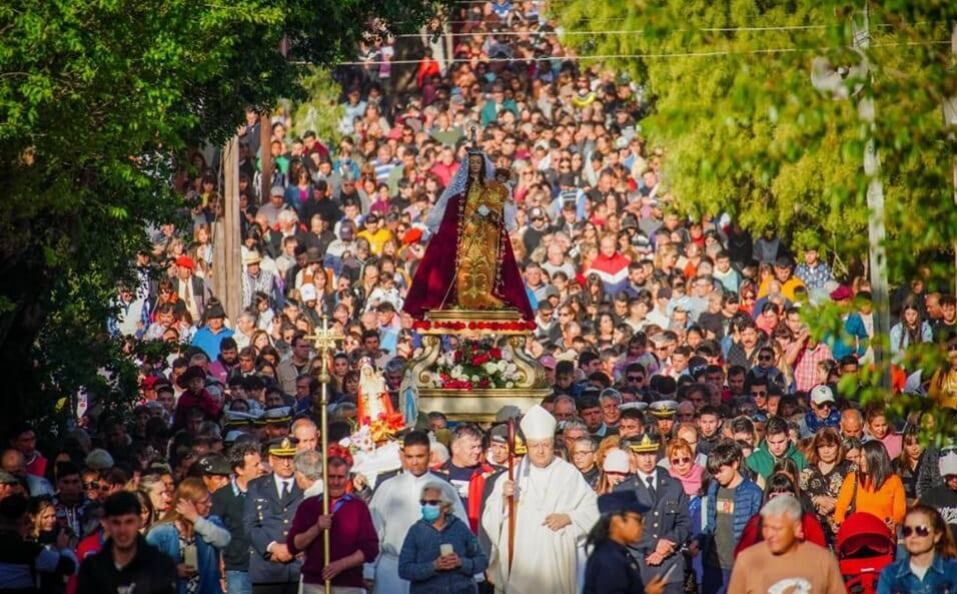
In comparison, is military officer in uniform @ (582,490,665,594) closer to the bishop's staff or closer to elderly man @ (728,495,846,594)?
elderly man @ (728,495,846,594)

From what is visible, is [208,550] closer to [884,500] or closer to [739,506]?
[739,506]

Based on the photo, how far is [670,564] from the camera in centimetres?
2069

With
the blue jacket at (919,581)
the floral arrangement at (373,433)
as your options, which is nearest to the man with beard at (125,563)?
Result: the blue jacket at (919,581)

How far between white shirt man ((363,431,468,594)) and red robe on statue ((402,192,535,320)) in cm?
781

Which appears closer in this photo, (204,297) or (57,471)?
(57,471)

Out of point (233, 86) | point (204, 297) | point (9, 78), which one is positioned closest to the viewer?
point (9, 78)

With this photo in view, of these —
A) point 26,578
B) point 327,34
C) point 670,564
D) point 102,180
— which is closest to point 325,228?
point 327,34

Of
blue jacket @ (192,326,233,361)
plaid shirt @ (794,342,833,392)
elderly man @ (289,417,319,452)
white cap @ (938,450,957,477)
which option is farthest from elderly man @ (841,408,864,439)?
blue jacket @ (192,326,233,361)

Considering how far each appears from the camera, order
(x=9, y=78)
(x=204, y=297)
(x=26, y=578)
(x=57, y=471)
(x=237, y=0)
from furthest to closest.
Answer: (x=204, y=297), (x=237, y=0), (x=57, y=471), (x=9, y=78), (x=26, y=578)

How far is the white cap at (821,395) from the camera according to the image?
26.7 metres

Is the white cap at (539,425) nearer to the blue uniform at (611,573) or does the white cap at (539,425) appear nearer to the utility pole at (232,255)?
the blue uniform at (611,573)

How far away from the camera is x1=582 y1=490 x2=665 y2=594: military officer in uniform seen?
54.0 ft

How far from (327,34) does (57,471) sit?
782 cm

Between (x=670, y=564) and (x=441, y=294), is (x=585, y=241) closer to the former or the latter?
(x=441, y=294)
